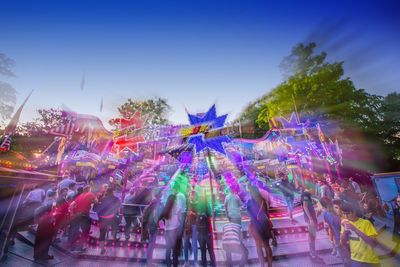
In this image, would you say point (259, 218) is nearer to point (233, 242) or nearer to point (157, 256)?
point (233, 242)

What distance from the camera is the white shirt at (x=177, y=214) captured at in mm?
5192

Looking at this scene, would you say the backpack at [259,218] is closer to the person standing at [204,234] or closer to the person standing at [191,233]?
the person standing at [204,234]

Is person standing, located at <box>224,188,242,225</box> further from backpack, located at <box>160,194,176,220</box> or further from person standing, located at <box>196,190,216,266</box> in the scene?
backpack, located at <box>160,194,176,220</box>

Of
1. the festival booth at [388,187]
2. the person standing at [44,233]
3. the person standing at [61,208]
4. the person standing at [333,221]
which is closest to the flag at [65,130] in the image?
the person standing at [61,208]

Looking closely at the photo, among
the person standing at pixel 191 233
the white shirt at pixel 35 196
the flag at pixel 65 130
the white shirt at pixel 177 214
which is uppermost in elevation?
the flag at pixel 65 130

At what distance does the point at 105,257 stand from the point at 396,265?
28.8ft

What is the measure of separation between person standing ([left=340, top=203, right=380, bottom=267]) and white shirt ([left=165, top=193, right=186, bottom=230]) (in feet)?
12.1

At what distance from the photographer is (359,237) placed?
3385mm

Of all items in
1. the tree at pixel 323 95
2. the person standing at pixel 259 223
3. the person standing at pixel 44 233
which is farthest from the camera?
the tree at pixel 323 95

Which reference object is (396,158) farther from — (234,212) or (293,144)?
(234,212)

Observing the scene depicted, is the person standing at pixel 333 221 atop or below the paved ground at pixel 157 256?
atop

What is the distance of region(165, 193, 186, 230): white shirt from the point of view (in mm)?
5192

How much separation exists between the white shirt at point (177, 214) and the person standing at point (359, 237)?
12.1ft

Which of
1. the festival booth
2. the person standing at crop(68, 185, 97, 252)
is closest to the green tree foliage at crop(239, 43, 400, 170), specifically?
the festival booth
